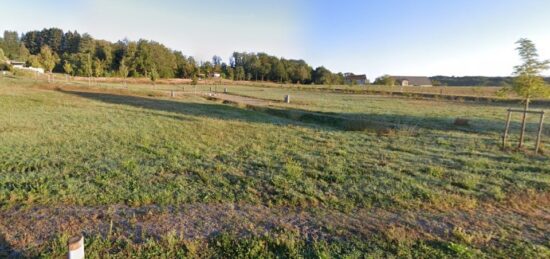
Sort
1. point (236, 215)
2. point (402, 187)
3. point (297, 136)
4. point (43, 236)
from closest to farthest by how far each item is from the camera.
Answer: point (43, 236)
point (236, 215)
point (402, 187)
point (297, 136)

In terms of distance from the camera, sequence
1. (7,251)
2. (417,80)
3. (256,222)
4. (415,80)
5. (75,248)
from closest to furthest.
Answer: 1. (75,248)
2. (7,251)
3. (256,222)
4. (417,80)
5. (415,80)

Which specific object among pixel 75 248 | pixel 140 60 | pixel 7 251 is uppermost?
pixel 140 60

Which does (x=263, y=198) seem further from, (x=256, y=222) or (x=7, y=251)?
(x=7, y=251)

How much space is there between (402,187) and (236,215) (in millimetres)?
3369

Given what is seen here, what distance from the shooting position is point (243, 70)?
105125 mm

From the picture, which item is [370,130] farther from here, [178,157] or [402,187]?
[178,157]

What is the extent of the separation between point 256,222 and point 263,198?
87 centimetres

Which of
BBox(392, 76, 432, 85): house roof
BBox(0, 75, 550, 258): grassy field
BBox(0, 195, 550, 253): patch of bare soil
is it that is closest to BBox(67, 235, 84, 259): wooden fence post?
BBox(0, 75, 550, 258): grassy field

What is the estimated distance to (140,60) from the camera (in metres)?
80.4

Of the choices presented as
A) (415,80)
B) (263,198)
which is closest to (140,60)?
(263,198)

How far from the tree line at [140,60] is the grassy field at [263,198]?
6093 centimetres

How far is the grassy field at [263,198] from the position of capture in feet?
11.7

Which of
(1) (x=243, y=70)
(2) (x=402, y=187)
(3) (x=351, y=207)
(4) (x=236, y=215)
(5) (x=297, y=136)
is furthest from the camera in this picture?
(1) (x=243, y=70)

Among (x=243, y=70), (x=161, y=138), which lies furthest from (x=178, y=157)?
(x=243, y=70)
